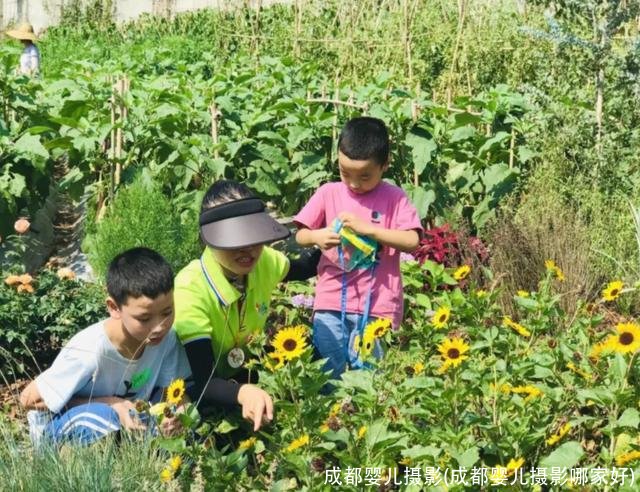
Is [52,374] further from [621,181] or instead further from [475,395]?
[621,181]

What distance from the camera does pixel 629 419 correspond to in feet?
9.84

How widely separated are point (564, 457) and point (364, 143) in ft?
5.10

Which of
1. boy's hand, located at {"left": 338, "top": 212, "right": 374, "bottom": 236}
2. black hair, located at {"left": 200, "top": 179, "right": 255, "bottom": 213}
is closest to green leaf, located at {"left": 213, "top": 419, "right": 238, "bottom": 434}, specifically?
black hair, located at {"left": 200, "top": 179, "right": 255, "bottom": 213}

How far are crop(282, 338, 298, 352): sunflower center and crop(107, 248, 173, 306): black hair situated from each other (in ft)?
1.91

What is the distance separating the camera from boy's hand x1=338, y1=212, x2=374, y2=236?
398cm

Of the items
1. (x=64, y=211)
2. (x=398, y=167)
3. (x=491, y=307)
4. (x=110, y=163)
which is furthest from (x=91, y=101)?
(x=491, y=307)

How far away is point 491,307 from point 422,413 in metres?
0.78

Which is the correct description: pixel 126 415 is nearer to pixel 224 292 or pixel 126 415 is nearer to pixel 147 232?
pixel 224 292

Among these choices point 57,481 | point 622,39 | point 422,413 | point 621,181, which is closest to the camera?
point 57,481

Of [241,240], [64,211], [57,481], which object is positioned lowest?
[64,211]

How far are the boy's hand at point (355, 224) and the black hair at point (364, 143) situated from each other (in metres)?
0.24

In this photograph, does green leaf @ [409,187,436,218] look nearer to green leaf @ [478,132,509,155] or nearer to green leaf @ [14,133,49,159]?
green leaf @ [478,132,509,155]

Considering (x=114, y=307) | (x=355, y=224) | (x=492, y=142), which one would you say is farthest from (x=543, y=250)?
(x=114, y=307)

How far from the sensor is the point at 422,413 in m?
3.01
